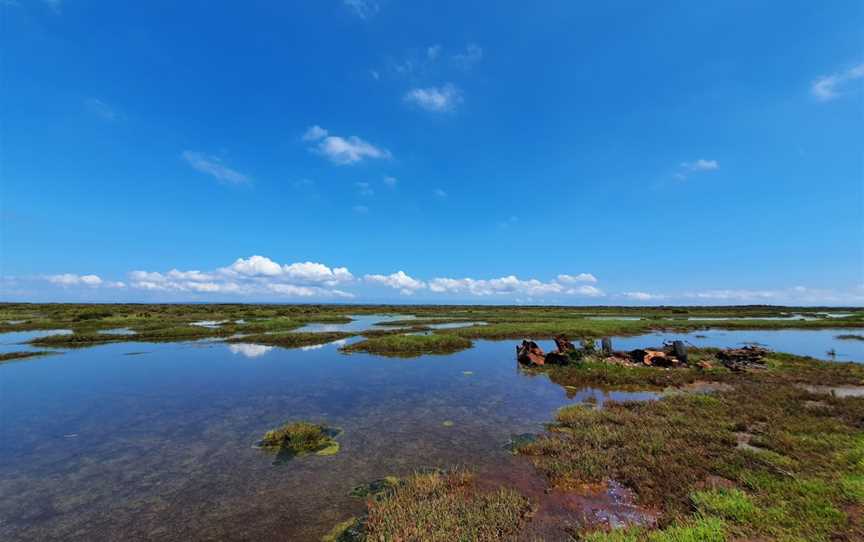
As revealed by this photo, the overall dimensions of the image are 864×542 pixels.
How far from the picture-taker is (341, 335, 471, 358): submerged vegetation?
34287 millimetres

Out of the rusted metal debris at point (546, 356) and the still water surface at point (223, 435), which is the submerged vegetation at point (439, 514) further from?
the rusted metal debris at point (546, 356)

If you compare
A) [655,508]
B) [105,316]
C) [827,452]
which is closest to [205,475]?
[655,508]

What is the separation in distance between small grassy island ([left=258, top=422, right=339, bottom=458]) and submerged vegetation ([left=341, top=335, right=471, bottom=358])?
18824 mm

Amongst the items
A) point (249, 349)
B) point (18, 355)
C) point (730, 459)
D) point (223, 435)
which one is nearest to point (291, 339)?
point (249, 349)

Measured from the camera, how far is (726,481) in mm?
9469

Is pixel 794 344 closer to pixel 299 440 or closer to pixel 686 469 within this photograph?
pixel 686 469

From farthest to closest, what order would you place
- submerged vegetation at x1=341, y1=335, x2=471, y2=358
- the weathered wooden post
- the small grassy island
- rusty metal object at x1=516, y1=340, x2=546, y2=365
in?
submerged vegetation at x1=341, y1=335, x2=471, y2=358
rusty metal object at x1=516, y1=340, x2=546, y2=365
the weathered wooden post
the small grassy island

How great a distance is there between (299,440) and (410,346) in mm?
23220

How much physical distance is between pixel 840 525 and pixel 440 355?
27.1 metres

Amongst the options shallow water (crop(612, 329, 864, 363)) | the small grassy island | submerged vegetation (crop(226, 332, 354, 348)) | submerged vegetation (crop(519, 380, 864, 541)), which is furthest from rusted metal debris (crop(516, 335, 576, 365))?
submerged vegetation (crop(226, 332, 354, 348))

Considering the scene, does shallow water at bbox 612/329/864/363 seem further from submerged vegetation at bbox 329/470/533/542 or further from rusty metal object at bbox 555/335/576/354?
submerged vegetation at bbox 329/470/533/542

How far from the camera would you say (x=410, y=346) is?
36062 mm

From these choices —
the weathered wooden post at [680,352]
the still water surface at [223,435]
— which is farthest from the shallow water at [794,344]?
the still water surface at [223,435]

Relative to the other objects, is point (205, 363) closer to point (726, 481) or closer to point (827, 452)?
point (726, 481)
